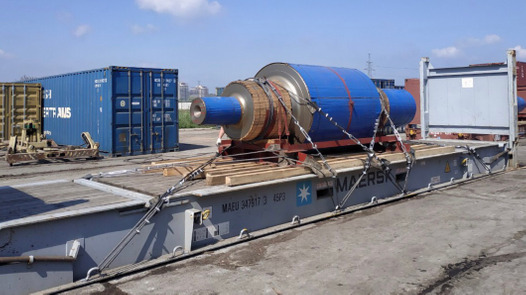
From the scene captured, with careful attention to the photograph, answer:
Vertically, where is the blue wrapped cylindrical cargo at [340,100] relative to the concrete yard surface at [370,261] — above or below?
above

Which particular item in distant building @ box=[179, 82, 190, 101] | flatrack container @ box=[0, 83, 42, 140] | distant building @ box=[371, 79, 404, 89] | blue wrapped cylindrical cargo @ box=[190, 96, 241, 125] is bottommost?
blue wrapped cylindrical cargo @ box=[190, 96, 241, 125]

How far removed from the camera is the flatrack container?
1797 centimetres

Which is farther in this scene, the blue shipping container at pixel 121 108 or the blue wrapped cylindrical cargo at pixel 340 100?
the blue shipping container at pixel 121 108

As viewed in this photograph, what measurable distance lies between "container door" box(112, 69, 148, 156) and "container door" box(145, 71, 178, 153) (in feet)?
1.08

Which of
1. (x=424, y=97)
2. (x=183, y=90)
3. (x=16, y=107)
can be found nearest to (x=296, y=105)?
(x=424, y=97)

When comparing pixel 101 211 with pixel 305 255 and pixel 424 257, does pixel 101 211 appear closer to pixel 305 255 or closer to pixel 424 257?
pixel 305 255

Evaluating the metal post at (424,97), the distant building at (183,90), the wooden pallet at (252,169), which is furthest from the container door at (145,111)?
the distant building at (183,90)

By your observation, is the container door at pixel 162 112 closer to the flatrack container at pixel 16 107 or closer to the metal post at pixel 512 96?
the flatrack container at pixel 16 107

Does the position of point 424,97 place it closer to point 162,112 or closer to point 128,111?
point 162,112

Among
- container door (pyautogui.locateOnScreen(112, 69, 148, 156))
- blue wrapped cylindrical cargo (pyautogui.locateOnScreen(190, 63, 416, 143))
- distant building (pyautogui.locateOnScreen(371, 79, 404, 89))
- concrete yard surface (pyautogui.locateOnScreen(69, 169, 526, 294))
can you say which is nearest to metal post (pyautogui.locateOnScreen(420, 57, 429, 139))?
blue wrapped cylindrical cargo (pyautogui.locateOnScreen(190, 63, 416, 143))

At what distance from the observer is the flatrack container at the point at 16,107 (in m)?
18.0

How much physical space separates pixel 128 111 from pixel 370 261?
44.2 ft

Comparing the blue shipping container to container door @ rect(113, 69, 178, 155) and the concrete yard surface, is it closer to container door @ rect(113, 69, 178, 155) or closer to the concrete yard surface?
container door @ rect(113, 69, 178, 155)

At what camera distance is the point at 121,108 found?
54.6 feet
